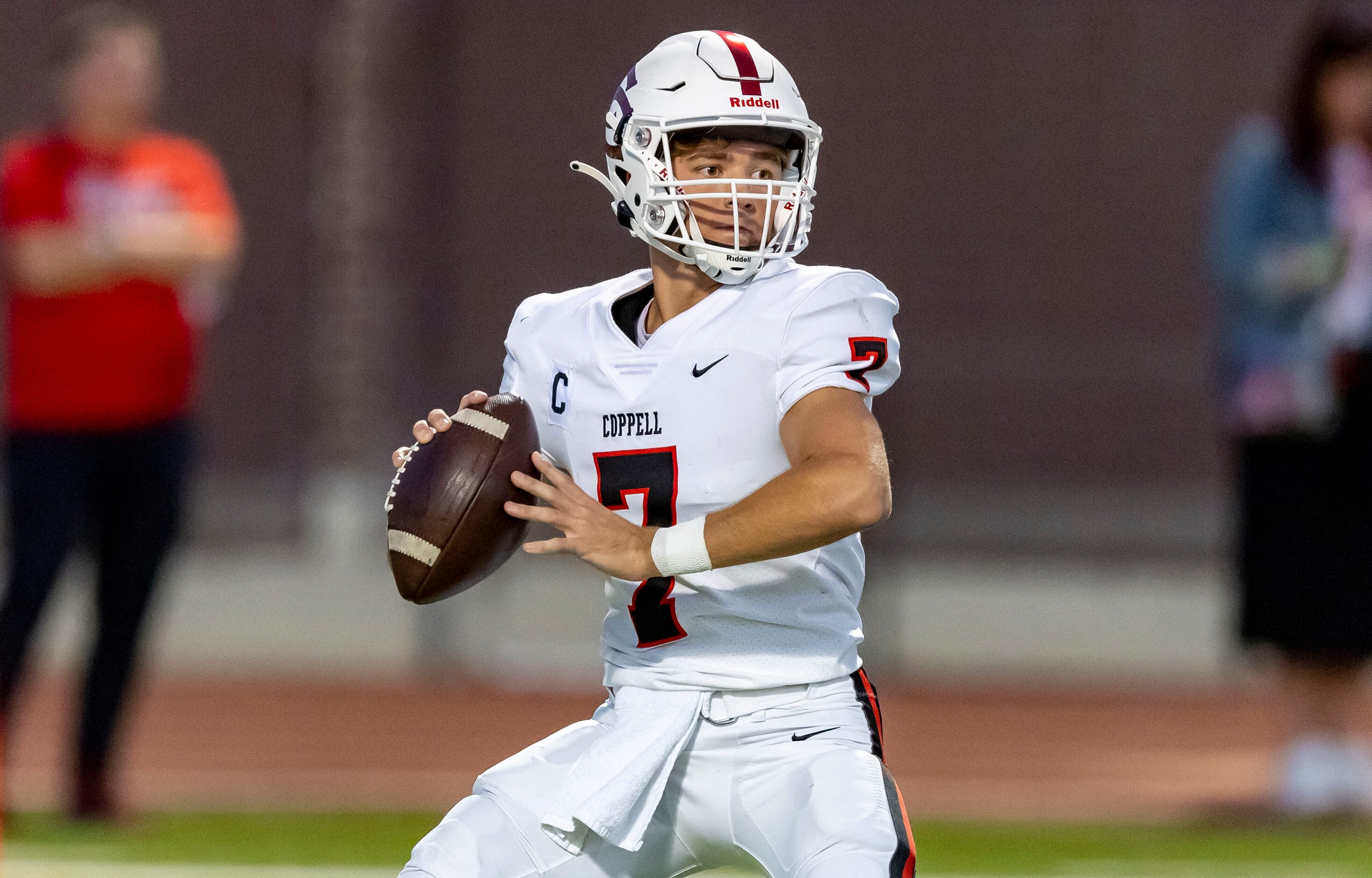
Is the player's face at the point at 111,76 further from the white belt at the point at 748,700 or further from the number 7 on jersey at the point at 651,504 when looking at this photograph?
the white belt at the point at 748,700

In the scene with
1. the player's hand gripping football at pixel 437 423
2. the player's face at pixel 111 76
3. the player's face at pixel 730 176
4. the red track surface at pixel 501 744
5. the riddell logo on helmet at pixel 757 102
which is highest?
the player's face at pixel 111 76

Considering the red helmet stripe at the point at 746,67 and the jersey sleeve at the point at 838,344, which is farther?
the red helmet stripe at the point at 746,67

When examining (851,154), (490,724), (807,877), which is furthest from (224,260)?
(851,154)

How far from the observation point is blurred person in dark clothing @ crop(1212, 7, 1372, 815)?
5.59 meters

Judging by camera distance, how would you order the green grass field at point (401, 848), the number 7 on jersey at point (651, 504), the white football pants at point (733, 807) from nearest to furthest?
the white football pants at point (733, 807) < the number 7 on jersey at point (651, 504) < the green grass field at point (401, 848)

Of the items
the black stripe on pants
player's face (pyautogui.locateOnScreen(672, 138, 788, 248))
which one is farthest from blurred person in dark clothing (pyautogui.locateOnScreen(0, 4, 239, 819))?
player's face (pyautogui.locateOnScreen(672, 138, 788, 248))

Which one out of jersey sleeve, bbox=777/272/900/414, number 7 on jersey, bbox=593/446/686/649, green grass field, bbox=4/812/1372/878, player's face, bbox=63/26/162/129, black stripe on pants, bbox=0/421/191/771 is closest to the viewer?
jersey sleeve, bbox=777/272/900/414

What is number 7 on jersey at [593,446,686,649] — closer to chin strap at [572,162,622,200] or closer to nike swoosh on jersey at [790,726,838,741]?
nike swoosh on jersey at [790,726,838,741]

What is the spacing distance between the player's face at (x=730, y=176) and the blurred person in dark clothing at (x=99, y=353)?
109 inches

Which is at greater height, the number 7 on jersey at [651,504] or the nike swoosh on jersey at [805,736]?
the number 7 on jersey at [651,504]

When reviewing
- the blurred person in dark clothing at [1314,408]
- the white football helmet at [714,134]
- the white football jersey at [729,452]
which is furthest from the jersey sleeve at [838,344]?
the blurred person in dark clothing at [1314,408]

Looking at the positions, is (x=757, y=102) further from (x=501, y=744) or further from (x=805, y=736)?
(x=501, y=744)

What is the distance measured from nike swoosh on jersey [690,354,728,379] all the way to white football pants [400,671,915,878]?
1.62 ft

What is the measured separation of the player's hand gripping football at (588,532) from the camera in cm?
282
